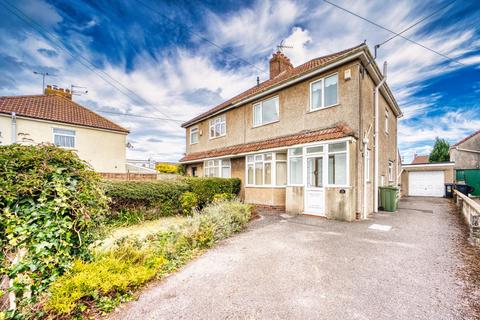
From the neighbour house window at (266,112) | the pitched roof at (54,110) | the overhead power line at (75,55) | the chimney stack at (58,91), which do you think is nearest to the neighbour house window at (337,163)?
the neighbour house window at (266,112)

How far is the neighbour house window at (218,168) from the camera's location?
14.5 meters

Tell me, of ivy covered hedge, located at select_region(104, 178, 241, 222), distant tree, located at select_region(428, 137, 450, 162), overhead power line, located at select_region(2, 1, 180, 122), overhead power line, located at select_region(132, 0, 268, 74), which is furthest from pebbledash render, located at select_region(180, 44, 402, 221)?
distant tree, located at select_region(428, 137, 450, 162)

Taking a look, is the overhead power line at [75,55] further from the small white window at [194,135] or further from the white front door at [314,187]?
the white front door at [314,187]

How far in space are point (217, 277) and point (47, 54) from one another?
46.9 feet

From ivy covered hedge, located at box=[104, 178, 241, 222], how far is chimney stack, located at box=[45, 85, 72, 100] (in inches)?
646

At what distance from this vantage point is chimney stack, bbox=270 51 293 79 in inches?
596

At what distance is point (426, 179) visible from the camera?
747 inches

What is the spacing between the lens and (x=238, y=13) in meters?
8.98

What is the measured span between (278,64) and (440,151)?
95.9ft

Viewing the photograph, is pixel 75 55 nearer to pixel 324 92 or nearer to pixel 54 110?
pixel 54 110

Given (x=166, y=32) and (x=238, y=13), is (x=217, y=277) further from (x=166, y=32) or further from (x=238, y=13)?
(x=166, y=32)

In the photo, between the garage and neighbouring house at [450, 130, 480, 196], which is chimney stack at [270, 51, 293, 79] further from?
neighbouring house at [450, 130, 480, 196]

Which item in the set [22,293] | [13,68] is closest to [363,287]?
[22,293]

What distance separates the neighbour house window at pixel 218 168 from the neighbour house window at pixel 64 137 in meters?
10.9
